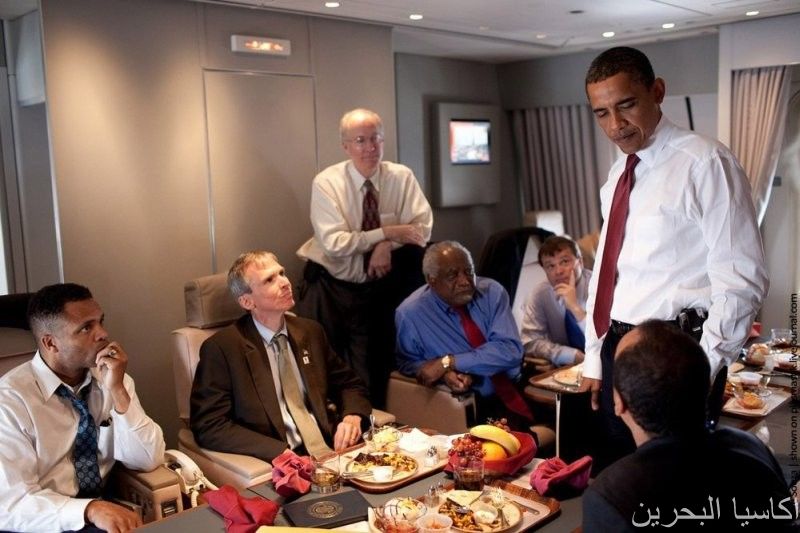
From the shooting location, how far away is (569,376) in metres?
3.31

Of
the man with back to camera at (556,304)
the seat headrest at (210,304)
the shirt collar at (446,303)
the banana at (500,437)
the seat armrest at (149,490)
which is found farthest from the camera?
the man with back to camera at (556,304)

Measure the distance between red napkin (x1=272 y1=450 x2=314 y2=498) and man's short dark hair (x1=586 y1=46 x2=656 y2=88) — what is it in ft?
4.69

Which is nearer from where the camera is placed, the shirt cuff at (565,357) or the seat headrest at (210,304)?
the seat headrest at (210,304)

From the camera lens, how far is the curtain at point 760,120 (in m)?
5.21

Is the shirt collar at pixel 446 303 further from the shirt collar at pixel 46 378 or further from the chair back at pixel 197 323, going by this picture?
the shirt collar at pixel 46 378

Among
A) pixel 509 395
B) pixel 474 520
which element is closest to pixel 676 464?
pixel 474 520

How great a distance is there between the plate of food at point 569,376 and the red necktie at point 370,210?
139 cm

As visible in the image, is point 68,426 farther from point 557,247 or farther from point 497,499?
point 557,247

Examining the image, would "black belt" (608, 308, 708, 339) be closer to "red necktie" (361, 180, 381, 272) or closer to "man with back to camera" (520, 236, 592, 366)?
"man with back to camera" (520, 236, 592, 366)

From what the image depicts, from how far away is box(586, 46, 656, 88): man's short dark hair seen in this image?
2061 mm

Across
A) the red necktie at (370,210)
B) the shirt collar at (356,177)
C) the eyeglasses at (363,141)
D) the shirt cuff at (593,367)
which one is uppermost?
the eyeglasses at (363,141)

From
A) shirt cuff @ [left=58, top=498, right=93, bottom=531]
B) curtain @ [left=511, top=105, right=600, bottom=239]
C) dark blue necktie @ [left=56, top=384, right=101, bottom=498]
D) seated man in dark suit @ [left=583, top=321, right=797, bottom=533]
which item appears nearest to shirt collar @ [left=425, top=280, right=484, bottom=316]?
dark blue necktie @ [left=56, top=384, right=101, bottom=498]

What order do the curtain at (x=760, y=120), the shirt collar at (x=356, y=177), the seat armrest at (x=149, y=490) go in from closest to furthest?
the seat armrest at (x=149, y=490), the shirt collar at (x=356, y=177), the curtain at (x=760, y=120)

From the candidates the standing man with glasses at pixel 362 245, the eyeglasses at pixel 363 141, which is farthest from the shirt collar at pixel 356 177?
the eyeglasses at pixel 363 141
